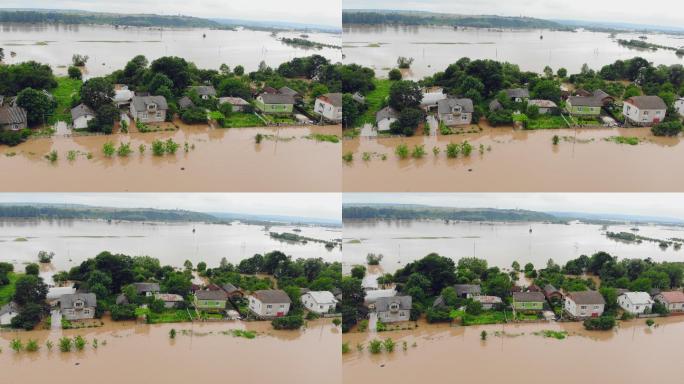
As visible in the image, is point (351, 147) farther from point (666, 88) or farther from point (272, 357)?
point (666, 88)

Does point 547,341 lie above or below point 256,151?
below

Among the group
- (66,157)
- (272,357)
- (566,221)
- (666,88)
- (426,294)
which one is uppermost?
(666,88)

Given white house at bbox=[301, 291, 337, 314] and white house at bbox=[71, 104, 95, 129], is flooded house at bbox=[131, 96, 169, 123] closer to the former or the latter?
white house at bbox=[71, 104, 95, 129]

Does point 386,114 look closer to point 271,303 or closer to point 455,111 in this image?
point 455,111

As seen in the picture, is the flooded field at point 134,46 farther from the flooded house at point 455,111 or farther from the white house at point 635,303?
the white house at point 635,303

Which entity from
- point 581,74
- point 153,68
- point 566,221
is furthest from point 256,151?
point 581,74

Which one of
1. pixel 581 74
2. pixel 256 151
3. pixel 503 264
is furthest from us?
pixel 581 74

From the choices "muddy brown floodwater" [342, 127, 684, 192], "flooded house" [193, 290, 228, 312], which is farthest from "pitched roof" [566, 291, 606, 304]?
"flooded house" [193, 290, 228, 312]

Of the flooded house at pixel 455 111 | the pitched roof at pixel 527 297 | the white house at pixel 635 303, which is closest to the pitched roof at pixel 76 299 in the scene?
the flooded house at pixel 455 111
